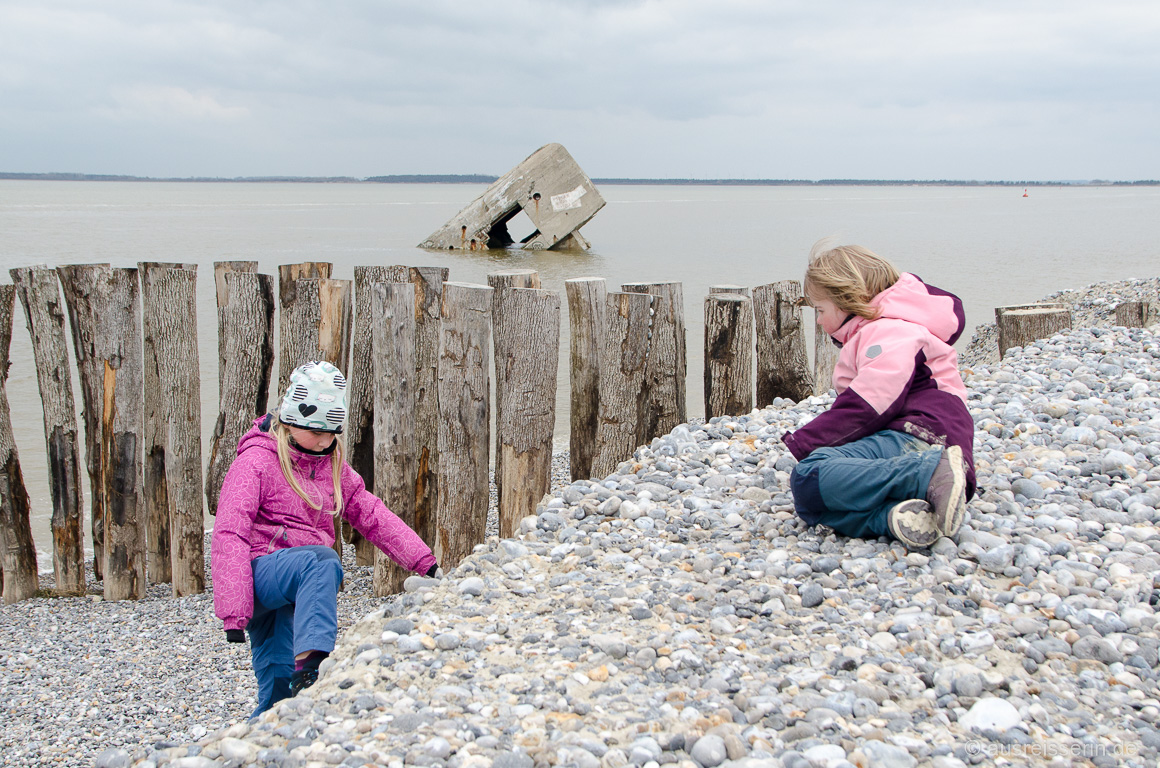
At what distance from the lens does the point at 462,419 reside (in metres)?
4.35

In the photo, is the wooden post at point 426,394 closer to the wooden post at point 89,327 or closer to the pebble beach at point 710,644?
the pebble beach at point 710,644

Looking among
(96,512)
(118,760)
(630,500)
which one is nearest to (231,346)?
(96,512)

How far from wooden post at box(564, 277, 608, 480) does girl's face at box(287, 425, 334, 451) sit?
1.65m

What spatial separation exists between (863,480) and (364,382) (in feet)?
9.00

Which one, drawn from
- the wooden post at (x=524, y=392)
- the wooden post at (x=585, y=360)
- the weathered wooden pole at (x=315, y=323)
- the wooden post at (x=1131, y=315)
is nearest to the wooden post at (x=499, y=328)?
the wooden post at (x=524, y=392)

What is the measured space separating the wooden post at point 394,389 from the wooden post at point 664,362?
4.10 feet

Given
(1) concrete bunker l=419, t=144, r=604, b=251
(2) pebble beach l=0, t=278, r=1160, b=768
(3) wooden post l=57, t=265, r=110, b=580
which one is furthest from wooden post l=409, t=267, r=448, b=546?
(1) concrete bunker l=419, t=144, r=604, b=251

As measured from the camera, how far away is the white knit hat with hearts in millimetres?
3268

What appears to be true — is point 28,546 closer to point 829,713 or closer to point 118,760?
point 118,760

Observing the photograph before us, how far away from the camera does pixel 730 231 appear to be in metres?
40.9

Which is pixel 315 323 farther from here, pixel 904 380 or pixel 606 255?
pixel 606 255

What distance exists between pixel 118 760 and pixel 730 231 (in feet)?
132

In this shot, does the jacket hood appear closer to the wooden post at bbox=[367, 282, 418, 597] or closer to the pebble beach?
the pebble beach

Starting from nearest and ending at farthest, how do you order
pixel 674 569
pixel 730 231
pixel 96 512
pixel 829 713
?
pixel 829 713, pixel 674 569, pixel 96 512, pixel 730 231
